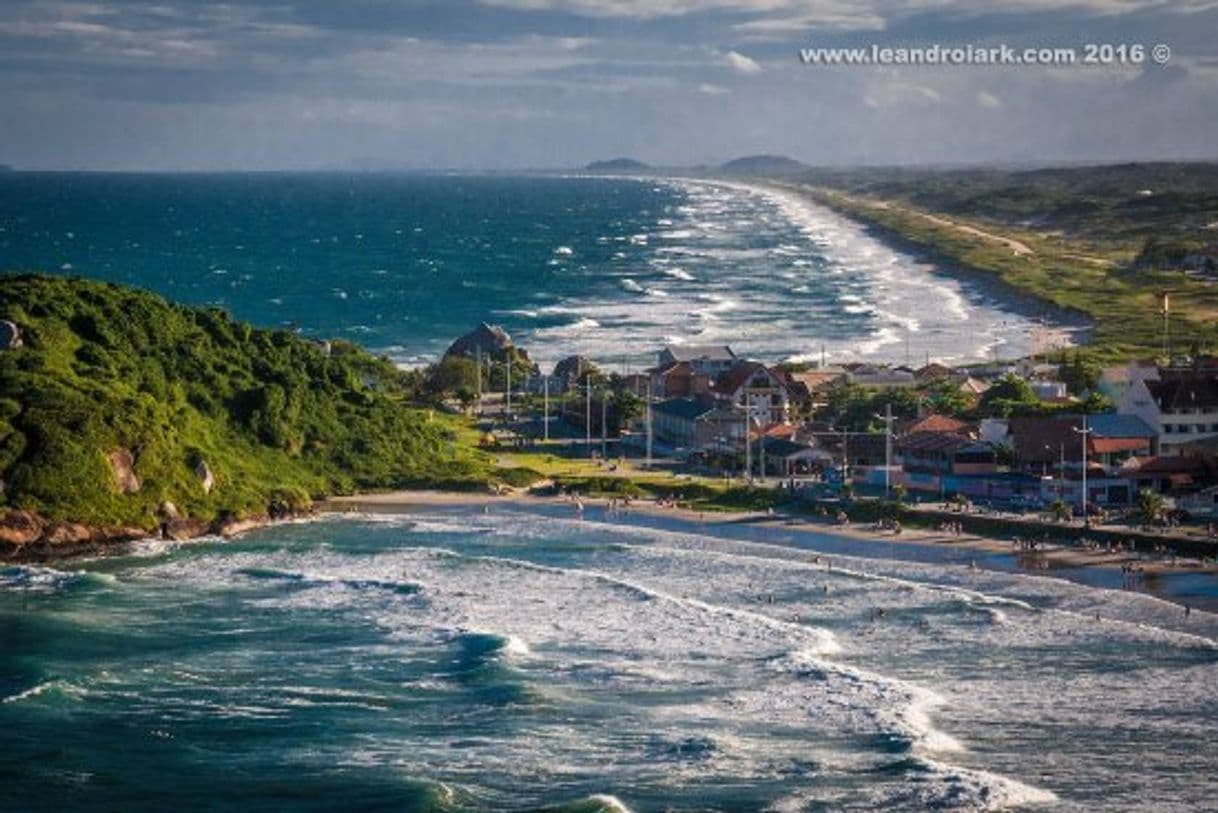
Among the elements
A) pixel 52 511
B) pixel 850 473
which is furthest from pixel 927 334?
pixel 52 511

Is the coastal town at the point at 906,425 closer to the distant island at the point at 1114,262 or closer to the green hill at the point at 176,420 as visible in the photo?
the green hill at the point at 176,420

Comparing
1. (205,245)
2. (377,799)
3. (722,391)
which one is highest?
(205,245)

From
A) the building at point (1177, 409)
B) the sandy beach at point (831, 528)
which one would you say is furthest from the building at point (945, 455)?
the building at point (1177, 409)

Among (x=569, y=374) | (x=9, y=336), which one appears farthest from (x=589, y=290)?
(x=9, y=336)

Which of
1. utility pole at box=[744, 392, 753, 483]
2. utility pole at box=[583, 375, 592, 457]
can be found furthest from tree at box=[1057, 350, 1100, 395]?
utility pole at box=[583, 375, 592, 457]

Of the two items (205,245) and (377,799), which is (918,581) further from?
(205,245)

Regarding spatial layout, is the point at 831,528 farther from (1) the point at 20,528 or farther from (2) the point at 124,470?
(1) the point at 20,528

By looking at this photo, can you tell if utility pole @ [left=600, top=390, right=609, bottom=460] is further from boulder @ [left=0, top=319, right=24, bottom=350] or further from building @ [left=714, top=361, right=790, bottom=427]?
boulder @ [left=0, top=319, right=24, bottom=350]
